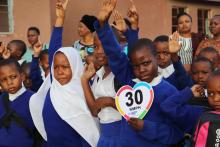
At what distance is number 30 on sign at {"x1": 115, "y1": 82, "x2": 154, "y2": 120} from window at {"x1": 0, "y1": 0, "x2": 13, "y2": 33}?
5837 millimetres

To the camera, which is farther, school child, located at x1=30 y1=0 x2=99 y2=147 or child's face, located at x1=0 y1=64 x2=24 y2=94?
child's face, located at x1=0 y1=64 x2=24 y2=94

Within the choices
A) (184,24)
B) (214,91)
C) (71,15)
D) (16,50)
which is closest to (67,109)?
(214,91)

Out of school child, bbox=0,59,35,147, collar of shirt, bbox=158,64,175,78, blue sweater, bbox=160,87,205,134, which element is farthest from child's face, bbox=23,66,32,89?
blue sweater, bbox=160,87,205,134

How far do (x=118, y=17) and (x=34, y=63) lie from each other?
1.26 m

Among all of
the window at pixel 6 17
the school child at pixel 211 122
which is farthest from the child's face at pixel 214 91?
the window at pixel 6 17

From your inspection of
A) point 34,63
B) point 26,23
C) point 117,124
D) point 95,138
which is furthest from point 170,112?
point 26,23

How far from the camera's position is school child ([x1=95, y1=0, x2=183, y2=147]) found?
2927mm

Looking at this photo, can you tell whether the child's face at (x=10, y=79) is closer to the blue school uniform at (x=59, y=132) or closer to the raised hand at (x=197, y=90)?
the blue school uniform at (x=59, y=132)

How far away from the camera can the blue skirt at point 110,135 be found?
309 cm

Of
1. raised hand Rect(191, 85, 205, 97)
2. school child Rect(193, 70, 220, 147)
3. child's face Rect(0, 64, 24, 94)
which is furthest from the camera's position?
child's face Rect(0, 64, 24, 94)

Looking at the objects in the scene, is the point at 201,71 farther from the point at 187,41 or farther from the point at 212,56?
the point at 187,41

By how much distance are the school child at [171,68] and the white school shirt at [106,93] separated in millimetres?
421

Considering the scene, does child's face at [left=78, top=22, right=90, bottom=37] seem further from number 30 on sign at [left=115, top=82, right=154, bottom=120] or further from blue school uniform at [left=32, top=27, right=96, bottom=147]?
number 30 on sign at [left=115, top=82, right=154, bottom=120]

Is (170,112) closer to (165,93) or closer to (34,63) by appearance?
(165,93)
